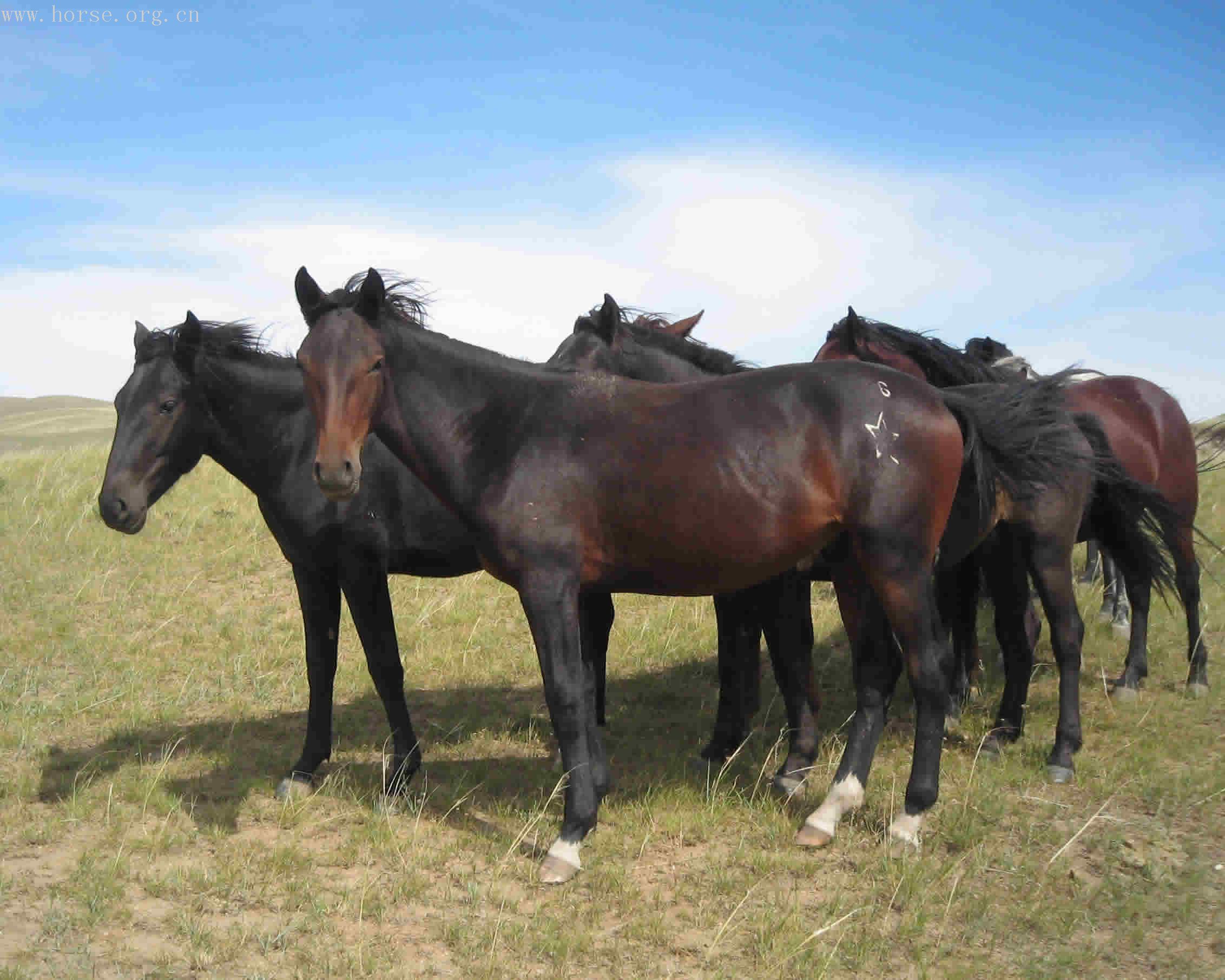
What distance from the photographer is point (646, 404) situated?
4996mm

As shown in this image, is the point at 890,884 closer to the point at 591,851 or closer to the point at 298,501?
the point at 591,851

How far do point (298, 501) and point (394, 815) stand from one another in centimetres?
175

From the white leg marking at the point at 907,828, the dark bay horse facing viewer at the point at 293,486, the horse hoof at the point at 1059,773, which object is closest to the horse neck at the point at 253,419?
the dark bay horse facing viewer at the point at 293,486

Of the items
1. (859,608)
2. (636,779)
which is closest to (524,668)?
(636,779)

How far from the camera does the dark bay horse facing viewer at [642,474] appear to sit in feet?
15.3

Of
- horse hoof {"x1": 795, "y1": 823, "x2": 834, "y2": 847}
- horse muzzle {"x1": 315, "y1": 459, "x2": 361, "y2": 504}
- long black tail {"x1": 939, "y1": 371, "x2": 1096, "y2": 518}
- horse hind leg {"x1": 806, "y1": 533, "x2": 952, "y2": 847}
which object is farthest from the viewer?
long black tail {"x1": 939, "y1": 371, "x2": 1096, "y2": 518}

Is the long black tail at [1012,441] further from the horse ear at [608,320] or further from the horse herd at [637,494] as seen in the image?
the horse ear at [608,320]

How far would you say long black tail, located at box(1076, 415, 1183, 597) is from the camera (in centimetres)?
637

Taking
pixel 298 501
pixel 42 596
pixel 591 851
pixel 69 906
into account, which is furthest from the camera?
pixel 42 596

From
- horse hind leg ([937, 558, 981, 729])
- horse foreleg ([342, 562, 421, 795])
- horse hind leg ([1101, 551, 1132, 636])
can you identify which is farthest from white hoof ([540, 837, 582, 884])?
horse hind leg ([1101, 551, 1132, 636])

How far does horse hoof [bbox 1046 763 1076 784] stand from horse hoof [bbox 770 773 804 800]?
1.37m

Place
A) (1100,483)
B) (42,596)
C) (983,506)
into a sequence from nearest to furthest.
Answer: (983,506), (1100,483), (42,596)

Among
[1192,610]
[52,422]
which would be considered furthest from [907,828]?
[52,422]

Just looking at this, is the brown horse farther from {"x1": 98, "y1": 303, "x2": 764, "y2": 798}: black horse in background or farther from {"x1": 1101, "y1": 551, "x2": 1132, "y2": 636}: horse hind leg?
{"x1": 98, "y1": 303, "x2": 764, "y2": 798}: black horse in background
